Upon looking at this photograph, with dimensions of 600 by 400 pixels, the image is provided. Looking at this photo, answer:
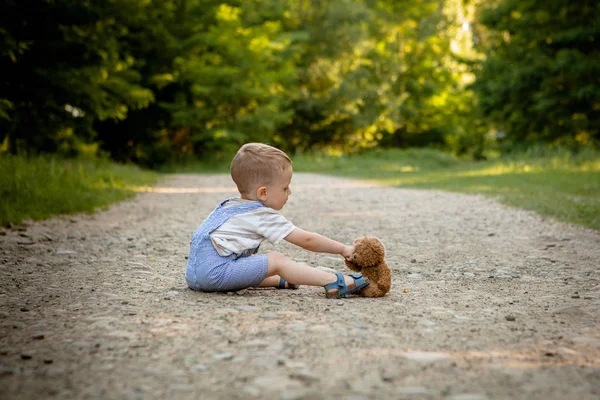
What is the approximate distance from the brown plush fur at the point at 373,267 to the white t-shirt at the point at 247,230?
1.64ft

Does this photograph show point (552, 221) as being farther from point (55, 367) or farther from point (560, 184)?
point (55, 367)

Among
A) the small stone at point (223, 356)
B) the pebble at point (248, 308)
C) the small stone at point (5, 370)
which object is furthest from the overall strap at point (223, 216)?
the small stone at point (5, 370)

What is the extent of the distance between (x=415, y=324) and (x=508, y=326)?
0.50 meters

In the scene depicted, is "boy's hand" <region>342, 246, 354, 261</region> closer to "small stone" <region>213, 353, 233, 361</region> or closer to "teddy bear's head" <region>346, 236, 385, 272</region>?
"teddy bear's head" <region>346, 236, 385, 272</region>

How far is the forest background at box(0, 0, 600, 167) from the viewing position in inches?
576

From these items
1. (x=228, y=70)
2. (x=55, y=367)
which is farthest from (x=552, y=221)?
(x=228, y=70)

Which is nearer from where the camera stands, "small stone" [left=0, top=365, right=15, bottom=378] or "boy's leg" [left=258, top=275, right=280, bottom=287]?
"small stone" [left=0, top=365, right=15, bottom=378]

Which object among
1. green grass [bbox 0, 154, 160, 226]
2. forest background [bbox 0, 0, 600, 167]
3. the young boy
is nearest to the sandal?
the young boy

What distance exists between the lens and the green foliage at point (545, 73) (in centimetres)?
2250

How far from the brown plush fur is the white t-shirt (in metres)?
0.50

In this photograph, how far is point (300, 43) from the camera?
1512 inches

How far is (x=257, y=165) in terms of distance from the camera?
4.29m

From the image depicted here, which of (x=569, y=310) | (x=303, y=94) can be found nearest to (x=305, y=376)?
(x=569, y=310)

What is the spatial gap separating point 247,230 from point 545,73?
2196 cm
